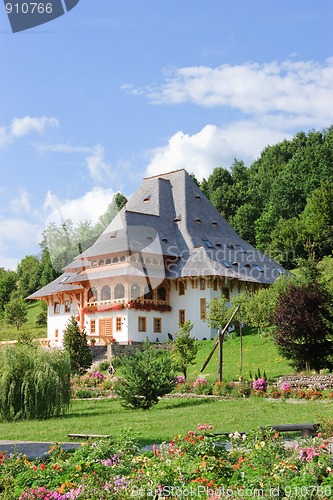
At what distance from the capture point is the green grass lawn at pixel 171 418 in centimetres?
1507

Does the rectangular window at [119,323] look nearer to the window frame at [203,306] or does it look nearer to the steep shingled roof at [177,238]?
the steep shingled roof at [177,238]

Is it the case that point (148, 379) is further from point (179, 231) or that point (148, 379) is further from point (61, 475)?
point (179, 231)

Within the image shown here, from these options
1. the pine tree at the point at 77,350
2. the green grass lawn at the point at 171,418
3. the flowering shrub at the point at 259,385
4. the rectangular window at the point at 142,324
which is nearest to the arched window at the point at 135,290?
the rectangular window at the point at 142,324

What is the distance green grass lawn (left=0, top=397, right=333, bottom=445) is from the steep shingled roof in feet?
79.0

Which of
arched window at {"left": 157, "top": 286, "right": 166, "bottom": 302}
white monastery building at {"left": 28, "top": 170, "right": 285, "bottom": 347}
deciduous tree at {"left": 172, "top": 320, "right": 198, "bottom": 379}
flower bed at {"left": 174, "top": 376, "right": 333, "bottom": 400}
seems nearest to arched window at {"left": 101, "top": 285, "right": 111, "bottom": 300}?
white monastery building at {"left": 28, "top": 170, "right": 285, "bottom": 347}

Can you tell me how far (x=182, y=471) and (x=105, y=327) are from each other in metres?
38.8

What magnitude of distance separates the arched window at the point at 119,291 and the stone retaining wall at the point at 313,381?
2290cm

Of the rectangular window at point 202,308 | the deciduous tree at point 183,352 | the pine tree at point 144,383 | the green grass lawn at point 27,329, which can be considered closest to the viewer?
the pine tree at point 144,383

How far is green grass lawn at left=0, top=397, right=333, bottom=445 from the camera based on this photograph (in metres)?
15.1

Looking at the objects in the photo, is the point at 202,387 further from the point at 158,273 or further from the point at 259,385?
the point at 158,273

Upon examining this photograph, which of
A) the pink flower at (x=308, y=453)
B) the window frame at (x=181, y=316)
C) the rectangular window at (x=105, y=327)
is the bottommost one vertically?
the pink flower at (x=308, y=453)

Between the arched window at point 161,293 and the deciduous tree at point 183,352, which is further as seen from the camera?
the arched window at point 161,293

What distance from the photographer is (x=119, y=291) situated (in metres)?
47.2

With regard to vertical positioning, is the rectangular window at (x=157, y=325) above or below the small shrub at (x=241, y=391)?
above
